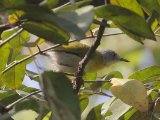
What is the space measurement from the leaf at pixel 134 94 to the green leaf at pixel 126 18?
0.16 m

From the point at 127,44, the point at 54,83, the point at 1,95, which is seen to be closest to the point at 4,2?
the point at 54,83

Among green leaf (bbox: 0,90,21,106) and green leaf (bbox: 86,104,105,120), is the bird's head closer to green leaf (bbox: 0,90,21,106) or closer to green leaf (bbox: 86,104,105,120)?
green leaf (bbox: 86,104,105,120)

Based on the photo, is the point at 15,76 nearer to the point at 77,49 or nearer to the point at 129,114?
the point at 129,114

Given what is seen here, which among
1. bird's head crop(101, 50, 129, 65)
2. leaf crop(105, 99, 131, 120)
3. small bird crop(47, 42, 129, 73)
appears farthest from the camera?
bird's head crop(101, 50, 129, 65)

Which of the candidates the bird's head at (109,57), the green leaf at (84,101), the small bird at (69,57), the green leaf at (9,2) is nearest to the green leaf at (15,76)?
the green leaf at (84,101)

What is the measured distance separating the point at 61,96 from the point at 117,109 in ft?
1.37

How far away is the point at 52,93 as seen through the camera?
617mm

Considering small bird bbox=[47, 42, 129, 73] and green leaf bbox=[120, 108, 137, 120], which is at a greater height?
green leaf bbox=[120, 108, 137, 120]

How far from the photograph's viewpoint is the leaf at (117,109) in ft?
3.24

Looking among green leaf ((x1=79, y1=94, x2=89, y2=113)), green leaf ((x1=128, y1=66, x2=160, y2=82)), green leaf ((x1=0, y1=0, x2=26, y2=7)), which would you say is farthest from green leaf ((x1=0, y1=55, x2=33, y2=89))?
green leaf ((x1=0, y1=0, x2=26, y2=7))

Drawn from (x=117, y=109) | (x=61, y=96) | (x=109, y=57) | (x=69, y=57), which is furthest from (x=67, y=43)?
(x=109, y=57)

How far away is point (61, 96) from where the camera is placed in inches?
23.6

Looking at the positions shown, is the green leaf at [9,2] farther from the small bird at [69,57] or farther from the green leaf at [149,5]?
the small bird at [69,57]

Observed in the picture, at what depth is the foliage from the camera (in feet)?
1.97
